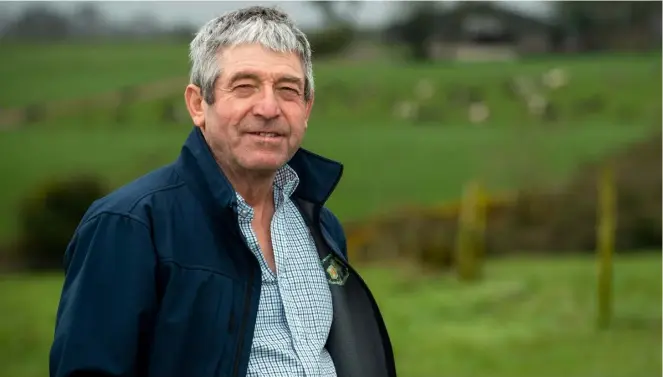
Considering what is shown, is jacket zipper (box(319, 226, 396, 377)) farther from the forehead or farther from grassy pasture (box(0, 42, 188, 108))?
grassy pasture (box(0, 42, 188, 108))

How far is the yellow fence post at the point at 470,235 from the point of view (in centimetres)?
484

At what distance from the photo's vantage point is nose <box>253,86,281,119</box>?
1146mm

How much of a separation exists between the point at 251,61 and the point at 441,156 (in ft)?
12.4

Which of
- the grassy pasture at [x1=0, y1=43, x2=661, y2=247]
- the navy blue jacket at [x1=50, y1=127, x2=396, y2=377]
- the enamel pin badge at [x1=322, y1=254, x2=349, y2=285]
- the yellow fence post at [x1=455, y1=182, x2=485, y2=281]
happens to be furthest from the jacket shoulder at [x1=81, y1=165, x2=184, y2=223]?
the yellow fence post at [x1=455, y1=182, x2=485, y2=281]

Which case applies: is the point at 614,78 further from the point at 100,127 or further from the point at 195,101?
the point at 195,101

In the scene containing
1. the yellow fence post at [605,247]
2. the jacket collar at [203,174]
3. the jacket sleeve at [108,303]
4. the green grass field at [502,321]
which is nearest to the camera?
the jacket sleeve at [108,303]

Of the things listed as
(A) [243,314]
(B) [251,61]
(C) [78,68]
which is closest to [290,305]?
(A) [243,314]

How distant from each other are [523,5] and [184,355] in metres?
4.02

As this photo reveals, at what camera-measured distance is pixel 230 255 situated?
3.68 feet

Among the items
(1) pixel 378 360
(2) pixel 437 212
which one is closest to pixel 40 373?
(2) pixel 437 212

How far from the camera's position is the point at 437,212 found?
16.0ft

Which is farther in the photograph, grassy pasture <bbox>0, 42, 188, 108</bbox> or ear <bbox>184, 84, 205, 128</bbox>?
grassy pasture <bbox>0, 42, 188, 108</bbox>

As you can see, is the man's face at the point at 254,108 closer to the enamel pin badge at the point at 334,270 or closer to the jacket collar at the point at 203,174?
the jacket collar at the point at 203,174

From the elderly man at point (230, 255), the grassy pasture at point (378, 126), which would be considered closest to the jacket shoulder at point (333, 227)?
the elderly man at point (230, 255)
